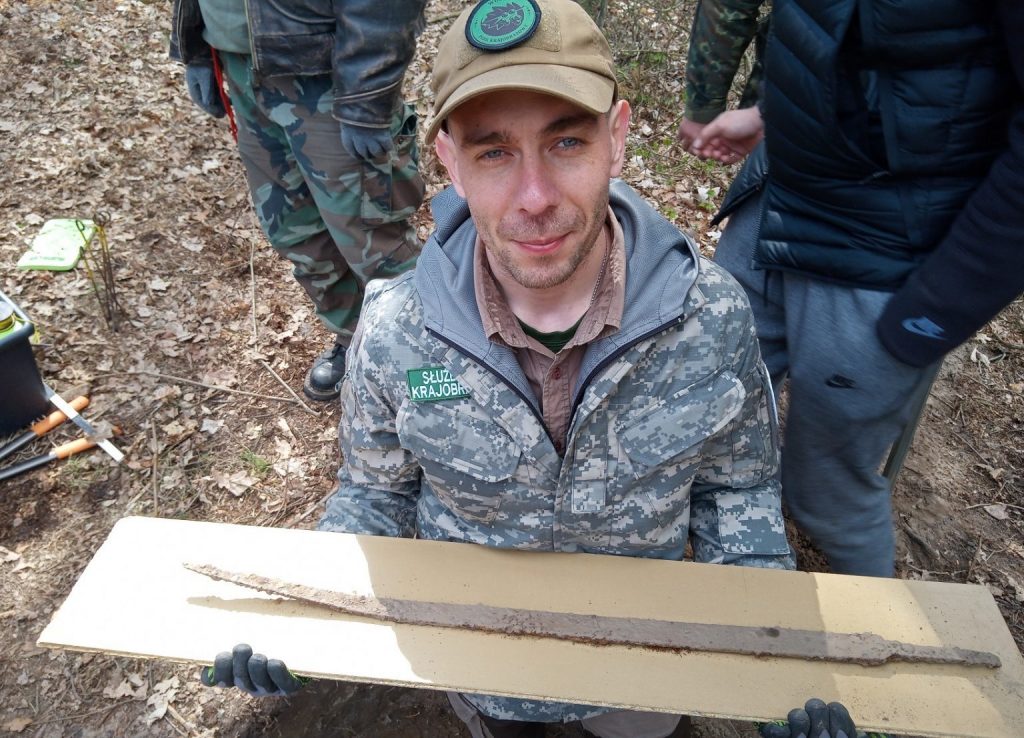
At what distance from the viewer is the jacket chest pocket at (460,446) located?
1.85 meters

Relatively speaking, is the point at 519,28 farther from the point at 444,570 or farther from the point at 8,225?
the point at 8,225

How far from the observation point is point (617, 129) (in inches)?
69.4

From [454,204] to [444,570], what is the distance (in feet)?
3.36

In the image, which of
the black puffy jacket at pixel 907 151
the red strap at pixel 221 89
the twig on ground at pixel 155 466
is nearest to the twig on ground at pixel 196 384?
the twig on ground at pixel 155 466

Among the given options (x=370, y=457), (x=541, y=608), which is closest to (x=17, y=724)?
(x=370, y=457)

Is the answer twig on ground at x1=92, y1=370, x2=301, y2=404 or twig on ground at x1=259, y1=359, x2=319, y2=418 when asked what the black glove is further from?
twig on ground at x1=92, y1=370, x2=301, y2=404

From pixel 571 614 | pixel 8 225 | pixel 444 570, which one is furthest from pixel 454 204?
pixel 8 225

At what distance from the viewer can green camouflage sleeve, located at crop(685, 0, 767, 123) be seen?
2525mm

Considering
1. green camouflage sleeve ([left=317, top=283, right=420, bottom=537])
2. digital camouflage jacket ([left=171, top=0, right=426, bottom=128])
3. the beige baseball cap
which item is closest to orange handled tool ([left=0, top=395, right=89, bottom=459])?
digital camouflage jacket ([left=171, top=0, right=426, bottom=128])

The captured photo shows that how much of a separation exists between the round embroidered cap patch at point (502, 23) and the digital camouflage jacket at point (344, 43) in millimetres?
1316

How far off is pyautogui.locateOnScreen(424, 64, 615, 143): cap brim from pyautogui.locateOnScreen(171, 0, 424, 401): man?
57.1 inches

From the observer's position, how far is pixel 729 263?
2.57 metres

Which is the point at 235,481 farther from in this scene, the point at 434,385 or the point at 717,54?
the point at 717,54

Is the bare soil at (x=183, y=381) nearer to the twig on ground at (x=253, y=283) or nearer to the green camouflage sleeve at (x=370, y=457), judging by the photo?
the twig on ground at (x=253, y=283)
